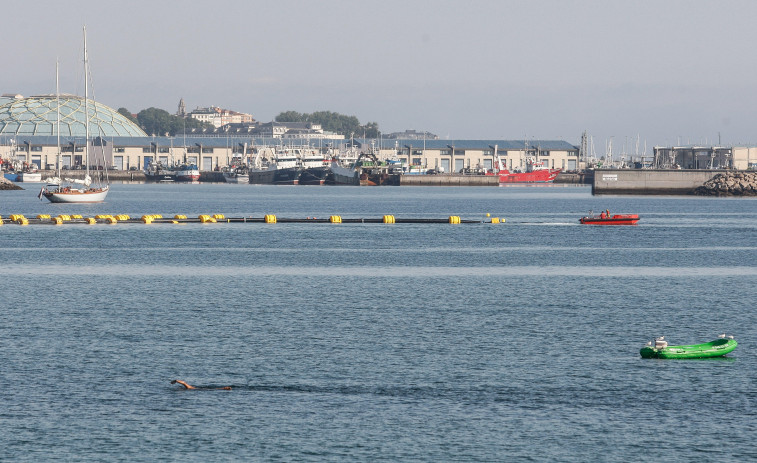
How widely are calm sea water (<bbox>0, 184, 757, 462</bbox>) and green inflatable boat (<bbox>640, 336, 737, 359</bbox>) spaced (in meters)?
0.38

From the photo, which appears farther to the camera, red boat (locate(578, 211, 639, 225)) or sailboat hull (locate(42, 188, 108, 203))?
sailboat hull (locate(42, 188, 108, 203))

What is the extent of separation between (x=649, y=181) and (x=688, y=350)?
16612 cm

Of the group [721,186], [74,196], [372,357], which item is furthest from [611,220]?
[721,186]

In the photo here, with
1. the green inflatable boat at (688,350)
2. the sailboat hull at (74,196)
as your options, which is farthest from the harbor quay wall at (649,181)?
the green inflatable boat at (688,350)

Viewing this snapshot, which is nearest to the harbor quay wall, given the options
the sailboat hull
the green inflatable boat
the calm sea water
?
the sailboat hull

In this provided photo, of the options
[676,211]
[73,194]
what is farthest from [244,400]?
[676,211]

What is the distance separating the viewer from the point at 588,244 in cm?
8950

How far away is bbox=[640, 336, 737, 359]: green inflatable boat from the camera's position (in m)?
35.2

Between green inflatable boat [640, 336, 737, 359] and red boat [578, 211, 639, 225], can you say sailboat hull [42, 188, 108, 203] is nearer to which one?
red boat [578, 211, 639, 225]

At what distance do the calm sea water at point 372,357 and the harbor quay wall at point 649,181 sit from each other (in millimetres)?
120433

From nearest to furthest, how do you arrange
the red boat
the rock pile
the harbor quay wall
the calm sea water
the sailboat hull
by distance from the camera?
1. the calm sea water
2. the red boat
3. the sailboat hull
4. the harbor quay wall
5. the rock pile

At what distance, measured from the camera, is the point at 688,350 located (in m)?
35.7

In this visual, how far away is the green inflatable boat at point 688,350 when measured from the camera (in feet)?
115

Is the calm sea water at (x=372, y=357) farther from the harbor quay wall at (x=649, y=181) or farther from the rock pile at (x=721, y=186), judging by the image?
the rock pile at (x=721, y=186)
